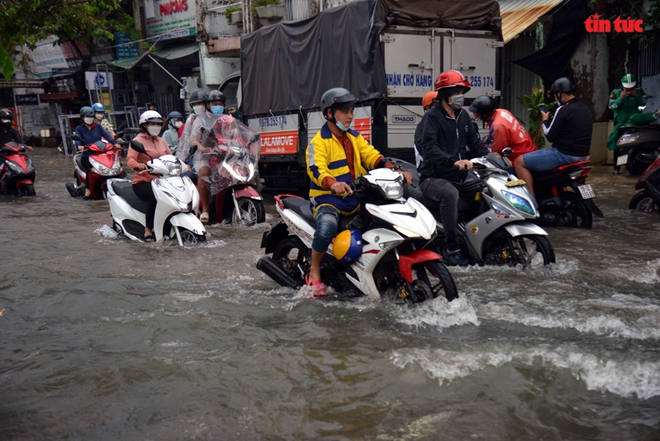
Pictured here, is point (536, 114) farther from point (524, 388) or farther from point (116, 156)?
point (524, 388)

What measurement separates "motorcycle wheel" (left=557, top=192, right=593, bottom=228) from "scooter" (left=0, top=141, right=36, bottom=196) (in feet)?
33.1

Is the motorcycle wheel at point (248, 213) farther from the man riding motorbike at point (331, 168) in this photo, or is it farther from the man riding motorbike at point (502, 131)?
the man riding motorbike at point (331, 168)

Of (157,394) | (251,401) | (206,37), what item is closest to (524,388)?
(251,401)

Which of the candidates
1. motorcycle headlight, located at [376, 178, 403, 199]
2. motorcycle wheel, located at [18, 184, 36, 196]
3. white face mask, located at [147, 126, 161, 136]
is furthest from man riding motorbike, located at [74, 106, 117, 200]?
motorcycle headlight, located at [376, 178, 403, 199]

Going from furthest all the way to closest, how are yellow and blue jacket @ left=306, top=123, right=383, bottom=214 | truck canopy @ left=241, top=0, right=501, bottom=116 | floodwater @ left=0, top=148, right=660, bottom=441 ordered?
truck canopy @ left=241, top=0, right=501, bottom=116 → yellow and blue jacket @ left=306, top=123, right=383, bottom=214 → floodwater @ left=0, top=148, right=660, bottom=441

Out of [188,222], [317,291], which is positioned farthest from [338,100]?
[188,222]

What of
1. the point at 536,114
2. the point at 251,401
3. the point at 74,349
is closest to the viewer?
the point at 251,401

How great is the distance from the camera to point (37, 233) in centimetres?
880

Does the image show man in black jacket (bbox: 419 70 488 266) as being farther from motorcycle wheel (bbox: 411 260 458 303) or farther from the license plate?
Result: the license plate

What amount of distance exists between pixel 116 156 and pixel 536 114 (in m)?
8.95

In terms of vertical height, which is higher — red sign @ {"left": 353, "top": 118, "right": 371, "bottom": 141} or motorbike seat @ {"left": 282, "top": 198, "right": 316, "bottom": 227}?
red sign @ {"left": 353, "top": 118, "right": 371, "bottom": 141}

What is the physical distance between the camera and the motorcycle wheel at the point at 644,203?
8.66 m

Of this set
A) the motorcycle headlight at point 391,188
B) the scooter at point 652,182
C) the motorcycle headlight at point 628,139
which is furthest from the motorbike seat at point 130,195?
the motorcycle headlight at point 628,139

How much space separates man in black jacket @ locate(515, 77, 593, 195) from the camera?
753 cm
